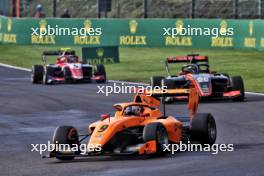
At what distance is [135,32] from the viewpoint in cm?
4500

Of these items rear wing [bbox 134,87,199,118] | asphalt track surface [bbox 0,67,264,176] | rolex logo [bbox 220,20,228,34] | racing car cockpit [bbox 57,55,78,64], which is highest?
rolex logo [bbox 220,20,228,34]

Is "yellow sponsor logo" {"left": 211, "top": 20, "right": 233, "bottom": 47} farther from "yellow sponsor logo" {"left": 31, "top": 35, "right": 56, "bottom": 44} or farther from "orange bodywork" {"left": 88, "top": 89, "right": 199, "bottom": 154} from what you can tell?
"orange bodywork" {"left": 88, "top": 89, "right": 199, "bottom": 154}

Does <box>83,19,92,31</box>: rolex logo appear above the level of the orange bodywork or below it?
above

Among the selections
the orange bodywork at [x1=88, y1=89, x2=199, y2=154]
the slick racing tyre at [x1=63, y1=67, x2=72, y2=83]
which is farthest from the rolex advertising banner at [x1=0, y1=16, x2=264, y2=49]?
the orange bodywork at [x1=88, y1=89, x2=199, y2=154]

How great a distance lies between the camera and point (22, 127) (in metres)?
19.0

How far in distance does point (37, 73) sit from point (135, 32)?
600 inches

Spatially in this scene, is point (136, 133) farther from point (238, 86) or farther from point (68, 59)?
point (68, 59)

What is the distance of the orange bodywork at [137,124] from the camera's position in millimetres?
13984

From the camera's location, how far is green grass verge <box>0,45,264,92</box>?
107ft

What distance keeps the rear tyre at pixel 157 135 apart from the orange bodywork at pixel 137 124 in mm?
89

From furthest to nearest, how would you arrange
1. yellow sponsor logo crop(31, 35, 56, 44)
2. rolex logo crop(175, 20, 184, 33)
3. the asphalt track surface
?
yellow sponsor logo crop(31, 35, 56, 44)
rolex logo crop(175, 20, 184, 33)
the asphalt track surface

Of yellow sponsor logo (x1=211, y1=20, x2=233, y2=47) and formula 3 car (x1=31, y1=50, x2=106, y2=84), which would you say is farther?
yellow sponsor logo (x1=211, y1=20, x2=233, y2=47)
